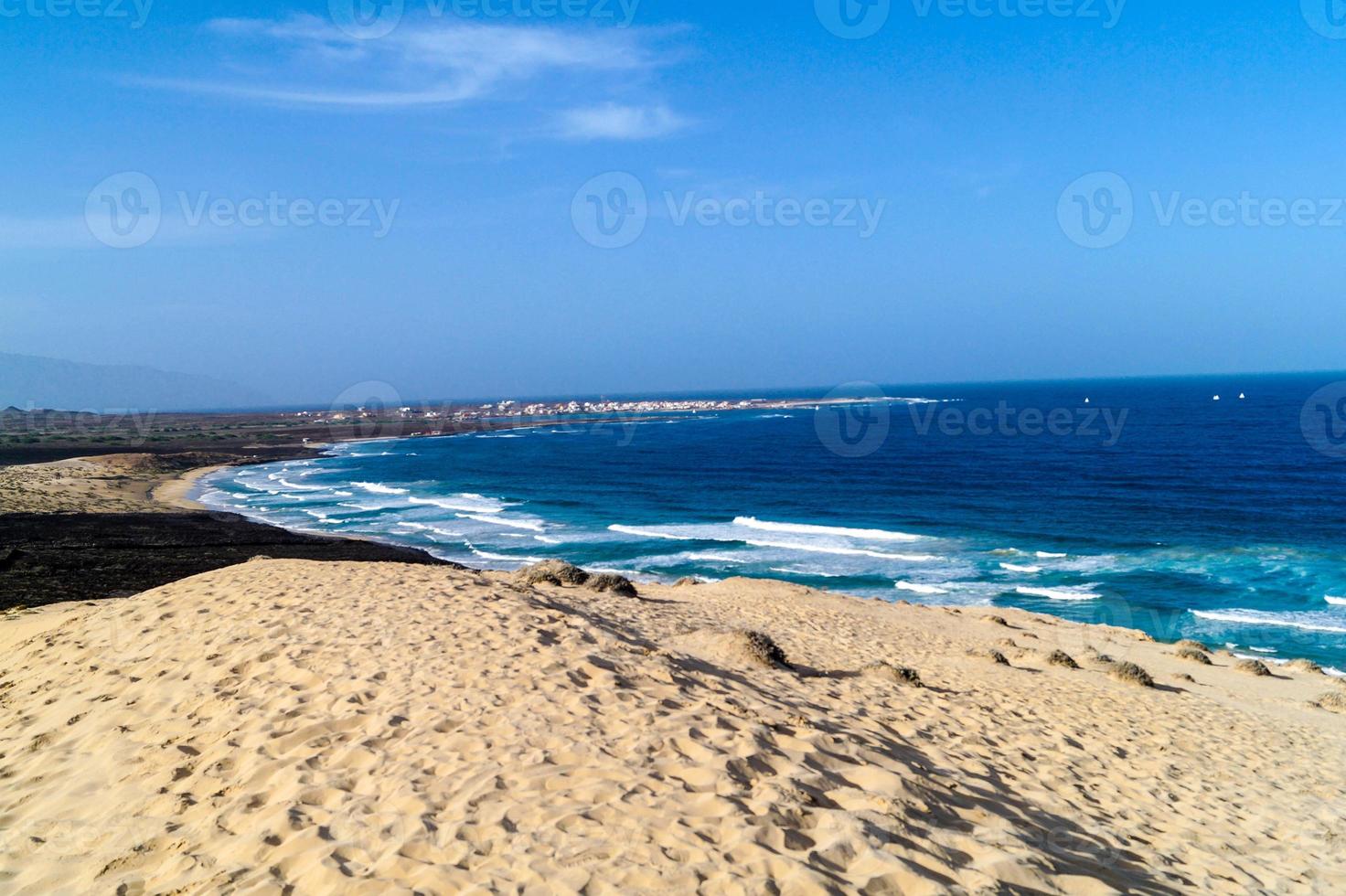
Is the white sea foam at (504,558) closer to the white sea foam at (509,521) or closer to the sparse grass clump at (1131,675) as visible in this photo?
the white sea foam at (509,521)

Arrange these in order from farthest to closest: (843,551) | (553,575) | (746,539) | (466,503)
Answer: (466,503)
(746,539)
(843,551)
(553,575)

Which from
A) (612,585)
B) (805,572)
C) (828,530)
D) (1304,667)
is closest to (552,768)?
(612,585)

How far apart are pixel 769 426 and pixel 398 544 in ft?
271

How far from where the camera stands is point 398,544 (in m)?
33.0

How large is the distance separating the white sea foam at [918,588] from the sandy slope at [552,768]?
1405 cm

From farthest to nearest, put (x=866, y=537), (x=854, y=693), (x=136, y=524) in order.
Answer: (x=866, y=537)
(x=136, y=524)
(x=854, y=693)

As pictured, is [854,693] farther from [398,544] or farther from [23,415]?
[23,415]

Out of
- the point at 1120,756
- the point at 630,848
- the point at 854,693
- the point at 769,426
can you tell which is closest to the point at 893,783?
the point at 630,848

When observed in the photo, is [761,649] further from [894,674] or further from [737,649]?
[894,674]

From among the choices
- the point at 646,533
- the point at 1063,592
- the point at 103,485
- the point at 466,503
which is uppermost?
the point at 103,485

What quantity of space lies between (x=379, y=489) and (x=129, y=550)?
28.4 m

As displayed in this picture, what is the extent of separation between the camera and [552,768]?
5926 mm

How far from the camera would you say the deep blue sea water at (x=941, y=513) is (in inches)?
1022

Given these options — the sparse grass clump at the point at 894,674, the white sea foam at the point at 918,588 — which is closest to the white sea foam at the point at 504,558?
the white sea foam at the point at 918,588
